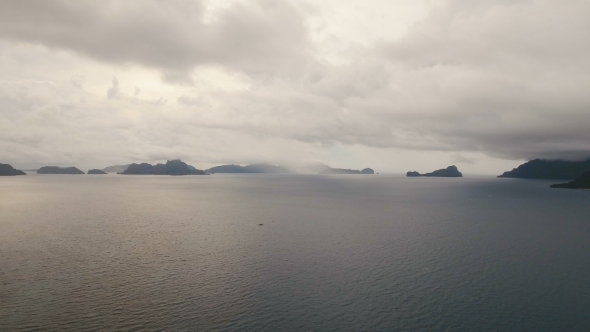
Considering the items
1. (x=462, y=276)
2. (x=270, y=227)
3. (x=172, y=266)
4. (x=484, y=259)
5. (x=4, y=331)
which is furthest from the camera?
(x=270, y=227)

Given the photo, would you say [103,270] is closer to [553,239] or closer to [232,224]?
[232,224]

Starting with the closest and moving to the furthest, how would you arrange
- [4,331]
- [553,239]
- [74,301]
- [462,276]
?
[4,331]
[74,301]
[462,276]
[553,239]

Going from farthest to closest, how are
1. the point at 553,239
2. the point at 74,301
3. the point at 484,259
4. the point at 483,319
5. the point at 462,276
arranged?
the point at 553,239, the point at 484,259, the point at 462,276, the point at 74,301, the point at 483,319

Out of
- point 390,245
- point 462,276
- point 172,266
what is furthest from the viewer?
point 390,245

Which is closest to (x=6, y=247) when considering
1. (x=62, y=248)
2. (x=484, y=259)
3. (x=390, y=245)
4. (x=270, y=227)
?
(x=62, y=248)

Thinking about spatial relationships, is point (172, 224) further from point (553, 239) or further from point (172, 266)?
point (553, 239)

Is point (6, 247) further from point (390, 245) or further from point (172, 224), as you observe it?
point (390, 245)

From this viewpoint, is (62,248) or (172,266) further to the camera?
(62,248)

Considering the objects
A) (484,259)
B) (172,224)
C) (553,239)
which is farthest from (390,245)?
(172,224)

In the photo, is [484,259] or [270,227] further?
[270,227]
